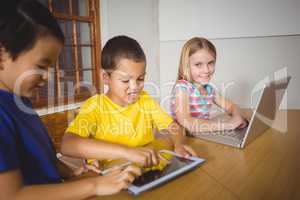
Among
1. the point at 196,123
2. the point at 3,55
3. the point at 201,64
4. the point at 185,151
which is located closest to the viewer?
the point at 3,55

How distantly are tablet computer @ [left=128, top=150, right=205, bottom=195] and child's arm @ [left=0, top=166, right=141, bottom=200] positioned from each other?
0.11 ft

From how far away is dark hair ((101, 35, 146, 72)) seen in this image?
0.99 m

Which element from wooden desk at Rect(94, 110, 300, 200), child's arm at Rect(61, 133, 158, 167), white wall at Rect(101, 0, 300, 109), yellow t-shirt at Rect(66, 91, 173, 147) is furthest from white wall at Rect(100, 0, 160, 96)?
child's arm at Rect(61, 133, 158, 167)

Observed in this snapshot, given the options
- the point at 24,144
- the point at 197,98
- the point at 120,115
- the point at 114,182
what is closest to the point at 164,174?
the point at 114,182

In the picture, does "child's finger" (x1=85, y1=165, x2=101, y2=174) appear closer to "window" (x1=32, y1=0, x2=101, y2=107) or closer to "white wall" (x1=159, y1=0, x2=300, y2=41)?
"white wall" (x1=159, y1=0, x2=300, y2=41)

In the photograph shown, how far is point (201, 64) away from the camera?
1.47 m

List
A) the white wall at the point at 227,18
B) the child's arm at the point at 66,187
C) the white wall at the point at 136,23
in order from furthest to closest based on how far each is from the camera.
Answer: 1. the white wall at the point at 136,23
2. the white wall at the point at 227,18
3. the child's arm at the point at 66,187

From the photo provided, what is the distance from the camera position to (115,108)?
3.51 feet

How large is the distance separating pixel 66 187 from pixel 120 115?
55 centimetres

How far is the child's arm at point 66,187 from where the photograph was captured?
0.48 meters

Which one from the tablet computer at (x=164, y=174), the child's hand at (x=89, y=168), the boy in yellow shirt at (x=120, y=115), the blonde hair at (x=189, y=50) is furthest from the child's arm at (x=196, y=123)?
the child's hand at (x=89, y=168)

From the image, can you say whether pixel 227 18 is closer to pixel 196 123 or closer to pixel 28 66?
pixel 196 123

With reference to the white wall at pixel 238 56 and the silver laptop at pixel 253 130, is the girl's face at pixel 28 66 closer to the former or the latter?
the silver laptop at pixel 253 130

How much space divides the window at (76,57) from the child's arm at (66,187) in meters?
2.56
